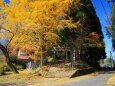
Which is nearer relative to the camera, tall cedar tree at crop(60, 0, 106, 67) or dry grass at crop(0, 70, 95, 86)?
dry grass at crop(0, 70, 95, 86)

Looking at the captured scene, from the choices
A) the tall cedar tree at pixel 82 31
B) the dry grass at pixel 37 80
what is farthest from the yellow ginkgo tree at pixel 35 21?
the dry grass at pixel 37 80

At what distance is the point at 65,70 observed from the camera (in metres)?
29.8

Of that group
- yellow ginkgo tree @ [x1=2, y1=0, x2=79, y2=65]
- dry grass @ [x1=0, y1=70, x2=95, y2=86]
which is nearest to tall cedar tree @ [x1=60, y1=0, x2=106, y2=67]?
yellow ginkgo tree @ [x1=2, y1=0, x2=79, y2=65]

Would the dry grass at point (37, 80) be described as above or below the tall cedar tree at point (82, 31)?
below

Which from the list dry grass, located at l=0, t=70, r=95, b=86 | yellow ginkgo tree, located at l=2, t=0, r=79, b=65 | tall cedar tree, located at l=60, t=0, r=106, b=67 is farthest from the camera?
tall cedar tree, located at l=60, t=0, r=106, b=67

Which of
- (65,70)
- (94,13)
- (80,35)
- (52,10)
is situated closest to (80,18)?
(80,35)

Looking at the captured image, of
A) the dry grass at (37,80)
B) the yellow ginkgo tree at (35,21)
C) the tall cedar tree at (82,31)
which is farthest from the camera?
the tall cedar tree at (82,31)

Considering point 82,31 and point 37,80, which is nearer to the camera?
point 37,80

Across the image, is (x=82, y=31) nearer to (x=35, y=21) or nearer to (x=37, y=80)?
(x=35, y=21)

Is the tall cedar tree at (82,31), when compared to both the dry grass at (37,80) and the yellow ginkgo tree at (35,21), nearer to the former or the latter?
the yellow ginkgo tree at (35,21)

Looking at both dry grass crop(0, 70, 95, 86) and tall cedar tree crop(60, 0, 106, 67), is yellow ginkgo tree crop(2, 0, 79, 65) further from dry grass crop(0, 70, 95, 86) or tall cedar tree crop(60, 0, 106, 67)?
dry grass crop(0, 70, 95, 86)

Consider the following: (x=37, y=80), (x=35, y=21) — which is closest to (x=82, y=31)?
(x=35, y=21)

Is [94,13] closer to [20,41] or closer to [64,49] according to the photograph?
[64,49]

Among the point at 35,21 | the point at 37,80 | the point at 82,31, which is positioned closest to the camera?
the point at 37,80
